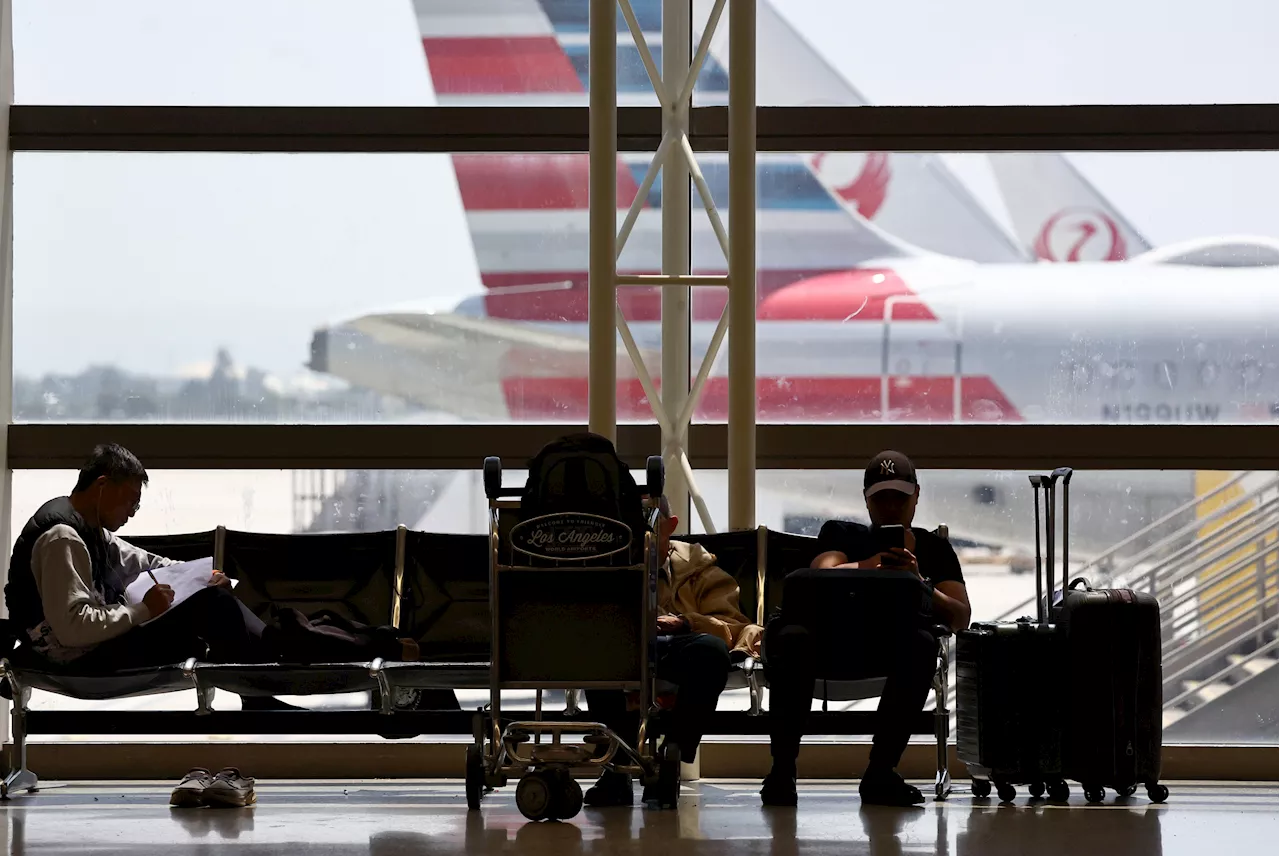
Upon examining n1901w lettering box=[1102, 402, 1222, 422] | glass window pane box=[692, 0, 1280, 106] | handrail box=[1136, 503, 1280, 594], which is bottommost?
handrail box=[1136, 503, 1280, 594]

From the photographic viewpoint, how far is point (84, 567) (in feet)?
17.8

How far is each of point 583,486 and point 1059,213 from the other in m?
2.89

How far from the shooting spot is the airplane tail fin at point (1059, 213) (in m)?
6.93

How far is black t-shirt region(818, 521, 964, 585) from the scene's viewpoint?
19.1 ft

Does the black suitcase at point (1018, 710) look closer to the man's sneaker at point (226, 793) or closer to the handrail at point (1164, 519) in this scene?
the handrail at point (1164, 519)

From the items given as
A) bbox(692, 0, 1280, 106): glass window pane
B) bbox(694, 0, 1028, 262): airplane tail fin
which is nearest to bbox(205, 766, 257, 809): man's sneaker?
bbox(694, 0, 1028, 262): airplane tail fin

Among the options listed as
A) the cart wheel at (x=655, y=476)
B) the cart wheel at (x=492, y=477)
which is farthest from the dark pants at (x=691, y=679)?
the cart wheel at (x=492, y=477)

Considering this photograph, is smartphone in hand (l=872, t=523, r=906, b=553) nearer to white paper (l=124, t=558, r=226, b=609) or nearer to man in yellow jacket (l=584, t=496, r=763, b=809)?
man in yellow jacket (l=584, t=496, r=763, b=809)

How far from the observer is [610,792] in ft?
17.5

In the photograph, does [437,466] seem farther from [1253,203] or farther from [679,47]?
[1253,203]

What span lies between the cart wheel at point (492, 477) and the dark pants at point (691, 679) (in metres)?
0.79

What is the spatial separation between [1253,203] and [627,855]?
4.28 metres

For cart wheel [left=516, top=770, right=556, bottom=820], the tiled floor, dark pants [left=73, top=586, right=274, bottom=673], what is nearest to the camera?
the tiled floor

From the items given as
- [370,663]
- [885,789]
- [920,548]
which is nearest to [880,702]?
[885,789]
